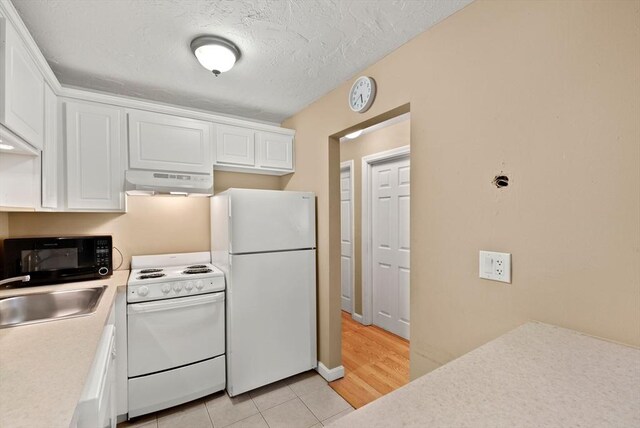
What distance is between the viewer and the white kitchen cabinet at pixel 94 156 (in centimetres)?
197

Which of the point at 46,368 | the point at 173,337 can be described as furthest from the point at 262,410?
the point at 46,368

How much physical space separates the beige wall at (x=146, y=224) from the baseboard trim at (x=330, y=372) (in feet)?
5.01

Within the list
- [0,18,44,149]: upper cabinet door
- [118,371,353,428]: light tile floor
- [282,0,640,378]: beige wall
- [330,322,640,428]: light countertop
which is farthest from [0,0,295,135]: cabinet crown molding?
[118,371,353,428]: light tile floor

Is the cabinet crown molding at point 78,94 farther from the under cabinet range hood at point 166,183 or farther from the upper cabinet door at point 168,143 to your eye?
the under cabinet range hood at point 166,183

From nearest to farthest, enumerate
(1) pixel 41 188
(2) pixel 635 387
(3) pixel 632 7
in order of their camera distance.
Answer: (2) pixel 635 387 → (3) pixel 632 7 → (1) pixel 41 188

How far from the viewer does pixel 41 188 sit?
1.74 metres

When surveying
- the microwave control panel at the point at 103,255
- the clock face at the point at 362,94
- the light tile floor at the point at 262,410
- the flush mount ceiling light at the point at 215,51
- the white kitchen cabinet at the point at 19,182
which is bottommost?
the light tile floor at the point at 262,410

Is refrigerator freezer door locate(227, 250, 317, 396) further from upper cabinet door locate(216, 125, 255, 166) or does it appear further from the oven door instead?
upper cabinet door locate(216, 125, 255, 166)

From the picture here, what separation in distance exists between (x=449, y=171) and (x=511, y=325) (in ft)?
2.49

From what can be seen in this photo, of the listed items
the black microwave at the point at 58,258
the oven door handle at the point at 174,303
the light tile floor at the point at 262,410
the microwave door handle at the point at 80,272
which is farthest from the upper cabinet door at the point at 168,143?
the light tile floor at the point at 262,410

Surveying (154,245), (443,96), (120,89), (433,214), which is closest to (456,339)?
(433,214)

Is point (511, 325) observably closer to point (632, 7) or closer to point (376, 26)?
point (632, 7)

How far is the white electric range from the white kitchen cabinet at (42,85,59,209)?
72 cm

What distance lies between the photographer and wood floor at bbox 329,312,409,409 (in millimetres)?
2254
